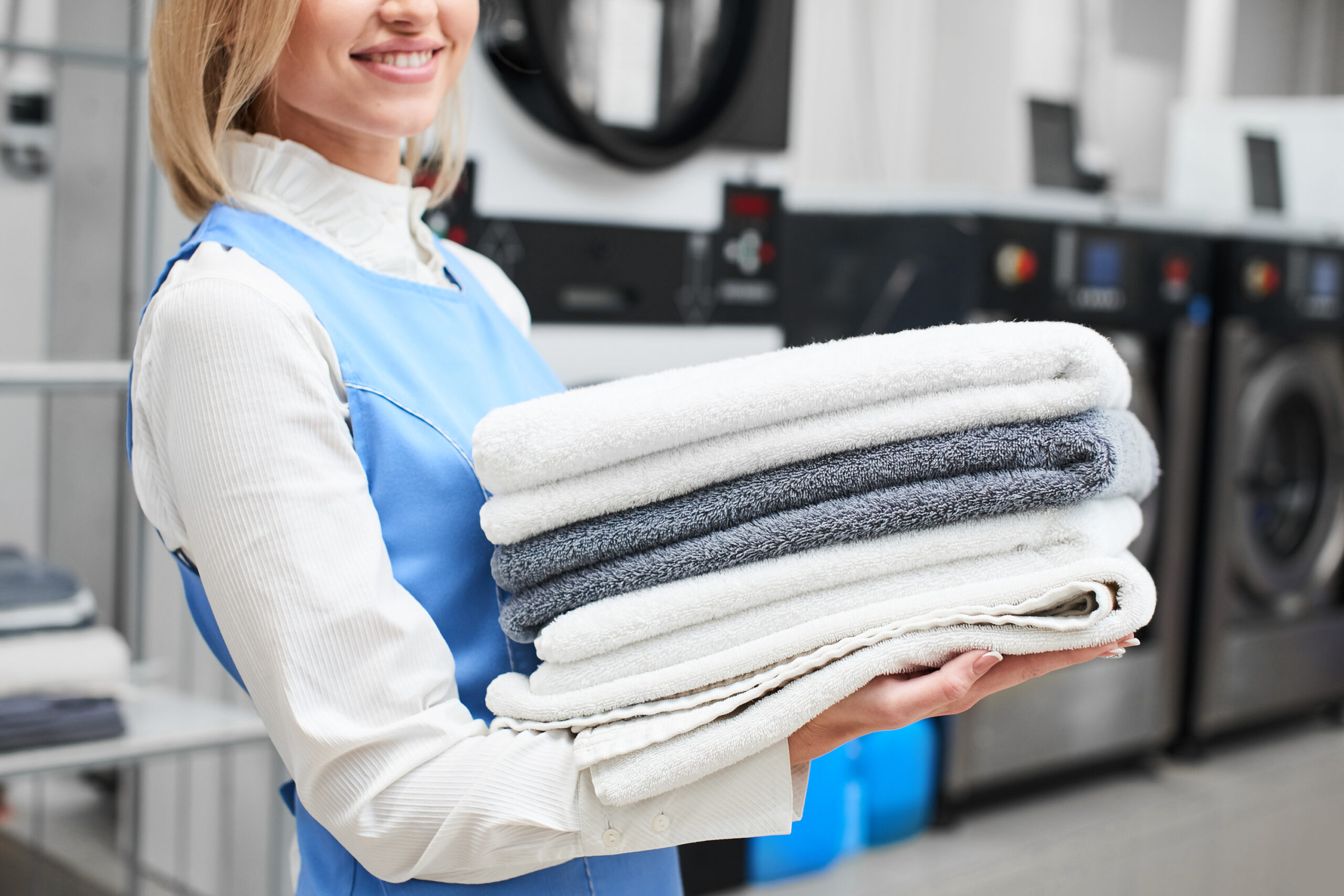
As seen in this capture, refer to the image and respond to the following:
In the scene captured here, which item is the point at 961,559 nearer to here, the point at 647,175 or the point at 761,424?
the point at 761,424

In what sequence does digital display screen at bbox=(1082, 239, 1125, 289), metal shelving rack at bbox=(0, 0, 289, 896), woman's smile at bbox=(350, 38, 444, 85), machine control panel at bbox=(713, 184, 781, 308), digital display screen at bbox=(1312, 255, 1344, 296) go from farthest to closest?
digital display screen at bbox=(1312, 255, 1344, 296) < digital display screen at bbox=(1082, 239, 1125, 289) < machine control panel at bbox=(713, 184, 781, 308) < metal shelving rack at bbox=(0, 0, 289, 896) < woman's smile at bbox=(350, 38, 444, 85)

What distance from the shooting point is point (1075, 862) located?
2.29 meters

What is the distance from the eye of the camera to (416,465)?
0.70m

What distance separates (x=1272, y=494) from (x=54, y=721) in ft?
8.95

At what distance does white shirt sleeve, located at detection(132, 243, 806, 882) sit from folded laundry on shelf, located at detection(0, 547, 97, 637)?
0.87m

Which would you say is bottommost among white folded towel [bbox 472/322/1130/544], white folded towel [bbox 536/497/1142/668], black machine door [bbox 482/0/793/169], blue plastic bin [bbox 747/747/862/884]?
blue plastic bin [bbox 747/747/862/884]

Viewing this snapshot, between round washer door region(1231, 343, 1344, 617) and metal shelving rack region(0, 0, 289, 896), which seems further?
round washer door region(1231, 343, 1344, 617)

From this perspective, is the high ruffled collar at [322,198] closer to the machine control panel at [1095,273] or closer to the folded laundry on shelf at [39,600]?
the folded laundry on shelf at [39,600]

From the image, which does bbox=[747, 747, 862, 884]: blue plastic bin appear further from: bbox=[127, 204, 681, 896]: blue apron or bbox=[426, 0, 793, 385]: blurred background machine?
bbox=[127, 204, 681, 896]: blue apron

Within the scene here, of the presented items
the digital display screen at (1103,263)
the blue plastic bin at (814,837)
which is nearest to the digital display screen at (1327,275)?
the digital display screen at (1103,263)

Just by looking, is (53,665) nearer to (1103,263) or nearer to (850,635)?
(850,635)

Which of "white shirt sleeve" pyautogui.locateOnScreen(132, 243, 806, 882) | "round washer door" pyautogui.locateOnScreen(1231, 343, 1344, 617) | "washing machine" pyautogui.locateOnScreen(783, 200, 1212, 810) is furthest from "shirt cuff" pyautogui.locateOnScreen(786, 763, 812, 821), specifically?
"round washer door" pyautogui.locateOnScreen(1231, 343, 1344, 617)

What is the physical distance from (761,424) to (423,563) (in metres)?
0.22

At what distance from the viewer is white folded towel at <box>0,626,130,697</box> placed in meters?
1.31
